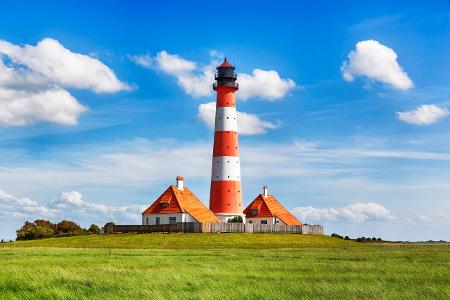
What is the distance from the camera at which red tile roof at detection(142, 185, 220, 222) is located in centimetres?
7981

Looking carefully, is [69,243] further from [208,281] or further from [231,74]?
[208,281]

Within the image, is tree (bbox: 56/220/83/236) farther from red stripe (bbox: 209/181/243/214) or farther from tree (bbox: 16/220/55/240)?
red stripe (bbox: 209/181/243/214)

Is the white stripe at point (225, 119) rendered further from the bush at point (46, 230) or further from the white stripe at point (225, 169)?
the bush at point (46, 230)

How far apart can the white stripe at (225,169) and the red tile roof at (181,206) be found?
543cm

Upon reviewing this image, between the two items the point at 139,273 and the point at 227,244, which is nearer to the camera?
the point at 139,273

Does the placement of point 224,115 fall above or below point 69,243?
above

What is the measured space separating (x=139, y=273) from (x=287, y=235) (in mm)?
51075

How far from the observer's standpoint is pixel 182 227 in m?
75.9

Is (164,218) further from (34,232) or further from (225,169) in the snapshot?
(34,232)

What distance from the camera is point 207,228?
2913 inches

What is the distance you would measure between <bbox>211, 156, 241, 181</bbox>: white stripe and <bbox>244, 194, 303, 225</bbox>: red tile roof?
41.0ft

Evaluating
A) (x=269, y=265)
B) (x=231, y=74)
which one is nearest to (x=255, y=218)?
(x=231, y=74)

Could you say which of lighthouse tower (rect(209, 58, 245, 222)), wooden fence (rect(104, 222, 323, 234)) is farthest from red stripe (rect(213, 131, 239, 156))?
wooden fence (rect(104, 222, 323, 234))

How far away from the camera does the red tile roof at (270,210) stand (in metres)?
89.2
